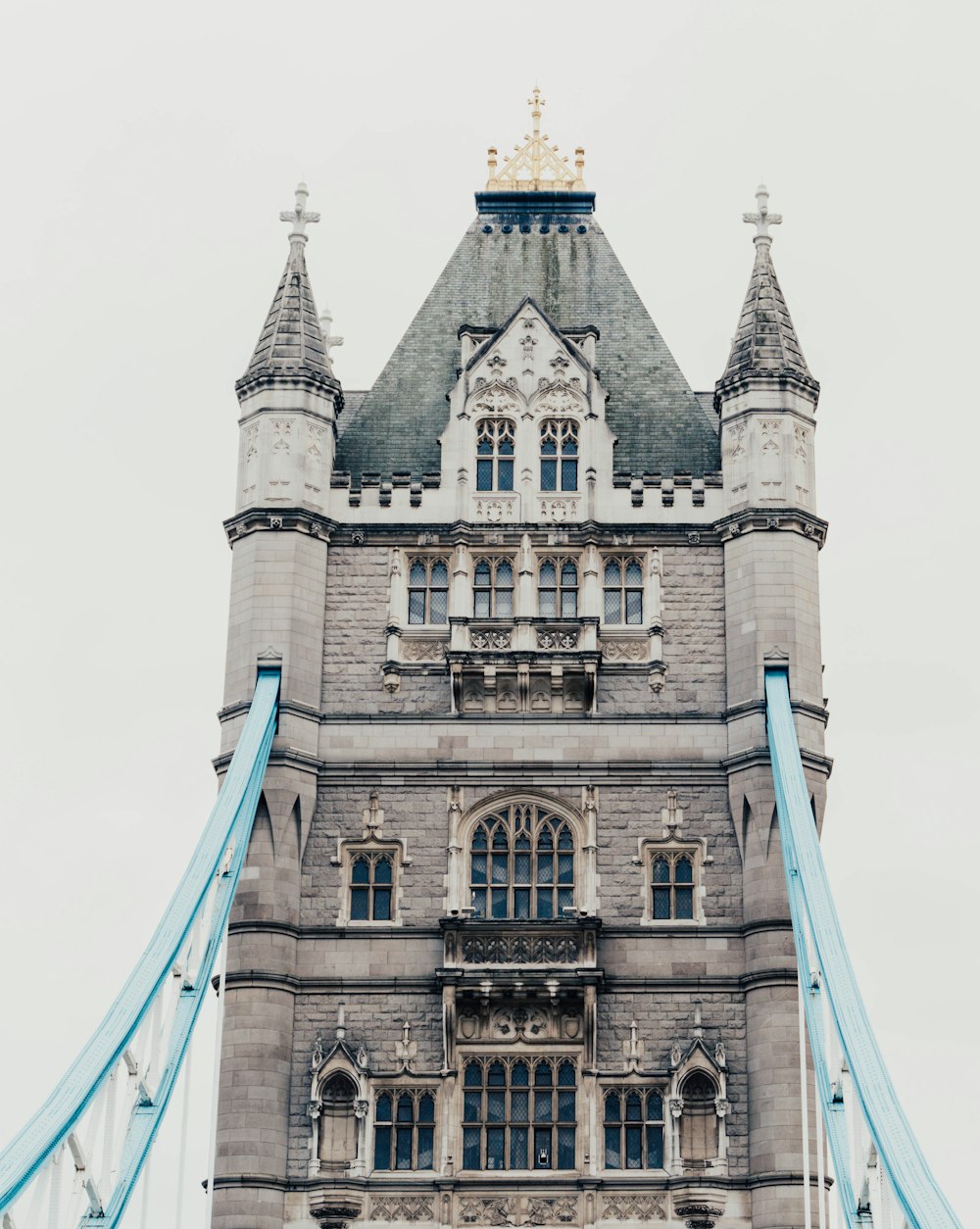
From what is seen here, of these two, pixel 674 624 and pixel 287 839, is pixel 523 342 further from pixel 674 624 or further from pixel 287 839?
pixel 287 839

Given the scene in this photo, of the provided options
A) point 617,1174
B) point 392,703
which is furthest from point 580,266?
point 617,1174

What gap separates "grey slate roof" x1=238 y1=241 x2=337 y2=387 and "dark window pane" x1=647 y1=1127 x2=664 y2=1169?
15.0 m

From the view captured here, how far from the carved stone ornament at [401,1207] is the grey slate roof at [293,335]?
1491cm

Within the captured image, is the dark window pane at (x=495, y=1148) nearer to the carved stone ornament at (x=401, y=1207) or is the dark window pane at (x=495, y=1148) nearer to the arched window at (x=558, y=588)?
the carved stone ornament at (x=401, y=1207)

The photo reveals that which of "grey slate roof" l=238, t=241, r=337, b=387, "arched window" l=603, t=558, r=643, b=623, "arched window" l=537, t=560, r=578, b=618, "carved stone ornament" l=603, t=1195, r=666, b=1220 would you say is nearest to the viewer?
"carved stone ornament" l=603, t=1195, r=666, b=1220

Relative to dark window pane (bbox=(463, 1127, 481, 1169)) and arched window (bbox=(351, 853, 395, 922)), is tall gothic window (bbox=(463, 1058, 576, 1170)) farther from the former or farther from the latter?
arched window (bbox=(351, 853, 395, 922))

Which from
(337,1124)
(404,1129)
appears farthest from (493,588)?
(337,1124)

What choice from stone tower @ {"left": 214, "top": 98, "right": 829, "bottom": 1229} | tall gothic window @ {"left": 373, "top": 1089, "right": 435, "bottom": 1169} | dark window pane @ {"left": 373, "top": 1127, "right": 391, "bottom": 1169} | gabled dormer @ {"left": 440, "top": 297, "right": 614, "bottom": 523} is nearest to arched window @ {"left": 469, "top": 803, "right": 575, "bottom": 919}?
stone tower @ {"left": 214, "top": 98, "right": 829, "bottom": 1229}

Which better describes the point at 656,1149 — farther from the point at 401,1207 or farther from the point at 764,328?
the point at 764,328

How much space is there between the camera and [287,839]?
4178 centimetres

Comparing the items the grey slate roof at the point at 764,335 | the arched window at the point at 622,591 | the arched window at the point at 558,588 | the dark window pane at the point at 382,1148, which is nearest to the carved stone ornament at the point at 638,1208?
the dark window pane at the point at 382,1148

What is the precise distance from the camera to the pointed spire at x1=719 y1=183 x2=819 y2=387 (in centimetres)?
4550

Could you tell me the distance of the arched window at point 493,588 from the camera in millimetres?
44344

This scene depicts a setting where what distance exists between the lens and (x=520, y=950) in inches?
1617
